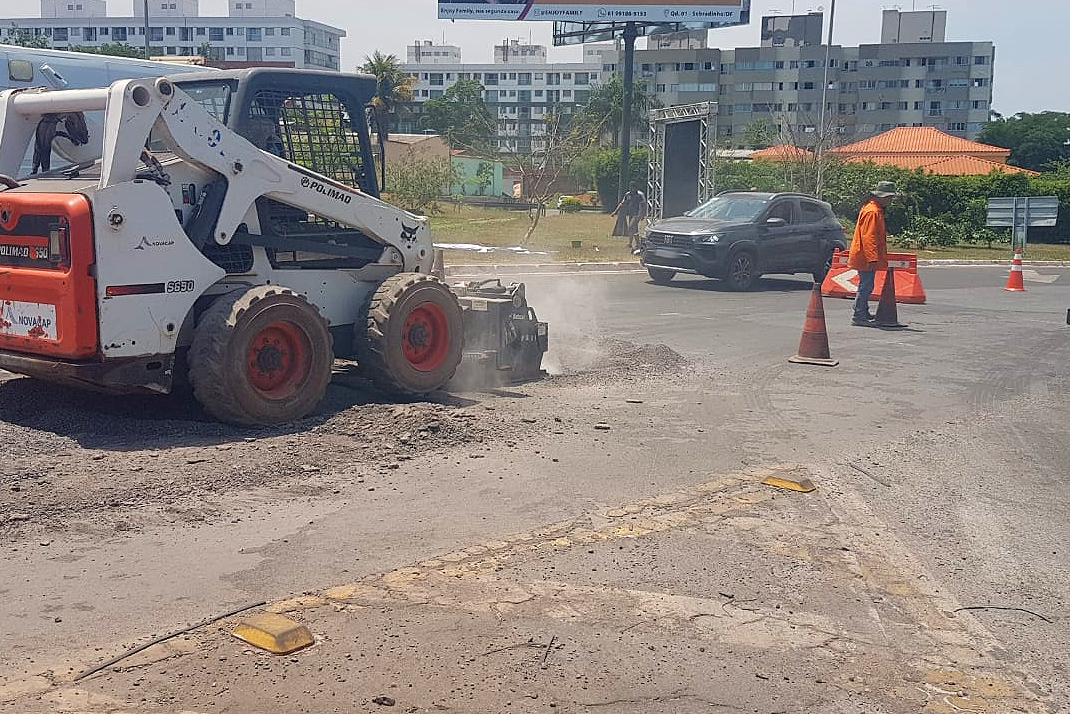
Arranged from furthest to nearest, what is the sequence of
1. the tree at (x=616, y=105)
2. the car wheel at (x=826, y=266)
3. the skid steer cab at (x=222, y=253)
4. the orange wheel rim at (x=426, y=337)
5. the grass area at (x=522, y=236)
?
1. the tree at (x=616, y=105)
2. the grass area at (x=522, y=236)
3. the car wheel at (x=826, y=266)
4. the orange wheel rim at (x=426, y=337)
5. the skid steer cab at (x=222, y=253)

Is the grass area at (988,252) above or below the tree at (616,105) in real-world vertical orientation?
below

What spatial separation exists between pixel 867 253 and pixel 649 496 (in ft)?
31.8

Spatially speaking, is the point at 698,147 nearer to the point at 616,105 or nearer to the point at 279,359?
the point at 279,359

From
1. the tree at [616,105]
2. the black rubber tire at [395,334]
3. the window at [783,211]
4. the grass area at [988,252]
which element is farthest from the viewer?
the tree at [616,105]

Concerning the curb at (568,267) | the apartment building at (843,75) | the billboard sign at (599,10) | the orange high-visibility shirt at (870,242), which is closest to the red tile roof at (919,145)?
the billboard sign at (599,10)

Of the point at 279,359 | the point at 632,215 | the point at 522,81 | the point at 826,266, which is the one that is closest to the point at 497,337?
the point at 279,359

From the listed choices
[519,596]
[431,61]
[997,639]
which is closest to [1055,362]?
[997,639]

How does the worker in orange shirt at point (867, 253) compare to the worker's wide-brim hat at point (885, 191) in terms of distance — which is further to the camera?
the worker's wide-brim hat at point (885, 191)

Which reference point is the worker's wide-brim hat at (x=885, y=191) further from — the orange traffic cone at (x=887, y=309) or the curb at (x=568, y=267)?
the curb at (x=568, y=267)

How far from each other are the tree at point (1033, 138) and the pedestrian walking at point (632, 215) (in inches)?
1933

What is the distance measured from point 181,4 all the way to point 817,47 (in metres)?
103

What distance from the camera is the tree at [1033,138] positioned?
77.5 meters

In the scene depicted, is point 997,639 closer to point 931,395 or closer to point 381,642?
point 381,642

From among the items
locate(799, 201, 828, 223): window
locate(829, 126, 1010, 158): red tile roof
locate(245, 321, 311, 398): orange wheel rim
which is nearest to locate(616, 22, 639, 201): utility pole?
locate(829, 126, 1010, 158): red tile roof
